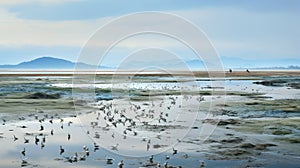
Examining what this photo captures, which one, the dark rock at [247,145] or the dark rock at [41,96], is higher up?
the dark rock at [41,96]

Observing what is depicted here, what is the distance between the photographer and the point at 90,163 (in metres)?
17.0

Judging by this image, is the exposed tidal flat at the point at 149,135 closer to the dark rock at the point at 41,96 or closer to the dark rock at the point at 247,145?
the dark rock at the point at 247,145

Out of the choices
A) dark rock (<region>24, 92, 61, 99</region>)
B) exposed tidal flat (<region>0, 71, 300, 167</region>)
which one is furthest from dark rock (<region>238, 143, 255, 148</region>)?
dark rock (<region>24, 92, 61, 99</region>)

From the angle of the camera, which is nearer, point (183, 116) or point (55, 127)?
point (55, 127)

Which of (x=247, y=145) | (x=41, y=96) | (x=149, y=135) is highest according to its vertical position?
(x=41, y=96)

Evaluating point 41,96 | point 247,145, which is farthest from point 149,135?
point 41,96

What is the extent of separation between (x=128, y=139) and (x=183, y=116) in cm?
886

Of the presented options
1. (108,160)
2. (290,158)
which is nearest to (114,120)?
(108,160)

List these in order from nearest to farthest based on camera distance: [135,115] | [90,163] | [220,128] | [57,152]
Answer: [90,163] → [57,152] → [220,128] → [135,115]

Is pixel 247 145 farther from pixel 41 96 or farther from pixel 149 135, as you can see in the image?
pixel 41 96

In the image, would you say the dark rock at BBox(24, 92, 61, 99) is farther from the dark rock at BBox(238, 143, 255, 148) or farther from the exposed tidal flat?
the dark rock at BBox(238, 143, 255, 148)

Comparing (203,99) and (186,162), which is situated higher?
(203,99)

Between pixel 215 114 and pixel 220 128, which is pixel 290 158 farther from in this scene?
pixel 215 114

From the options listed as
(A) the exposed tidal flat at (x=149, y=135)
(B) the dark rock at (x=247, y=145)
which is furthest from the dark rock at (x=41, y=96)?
(B) the dark rock at (x=247, y=145)
